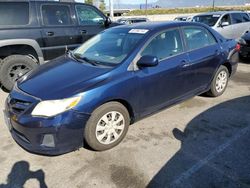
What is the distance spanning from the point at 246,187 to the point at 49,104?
7.48 ft

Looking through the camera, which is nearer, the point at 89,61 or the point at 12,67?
the point at 89,61

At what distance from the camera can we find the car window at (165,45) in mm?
3691

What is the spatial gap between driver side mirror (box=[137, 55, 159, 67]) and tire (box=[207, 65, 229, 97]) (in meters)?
1.96

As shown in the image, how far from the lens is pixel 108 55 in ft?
12.3

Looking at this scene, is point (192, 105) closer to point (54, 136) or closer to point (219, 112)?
point (219, 112)

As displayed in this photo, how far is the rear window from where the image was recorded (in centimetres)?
548

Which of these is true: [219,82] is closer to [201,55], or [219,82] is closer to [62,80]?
[201,55]

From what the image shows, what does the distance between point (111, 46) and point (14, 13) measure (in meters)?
2.98

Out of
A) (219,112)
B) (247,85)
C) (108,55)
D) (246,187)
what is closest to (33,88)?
(108,55)

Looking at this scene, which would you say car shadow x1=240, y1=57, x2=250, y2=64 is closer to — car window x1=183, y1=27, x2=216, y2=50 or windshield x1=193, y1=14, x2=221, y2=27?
windshield x1=193, y1=14, x2=221, y2=27

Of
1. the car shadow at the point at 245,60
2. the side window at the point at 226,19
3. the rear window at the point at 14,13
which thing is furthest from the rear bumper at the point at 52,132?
Result: the side window at the point at 226,19

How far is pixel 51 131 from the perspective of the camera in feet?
9.34

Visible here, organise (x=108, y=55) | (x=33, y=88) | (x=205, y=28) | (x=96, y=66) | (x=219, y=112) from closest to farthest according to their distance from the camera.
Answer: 1. (x=33, y=88)
2. (x=96, y=66)
3. (x=108, y=55)
4. (x=219, y=112)
5. (x=205, y=28)

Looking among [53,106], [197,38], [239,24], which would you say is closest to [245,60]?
[239,24]
